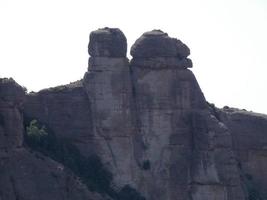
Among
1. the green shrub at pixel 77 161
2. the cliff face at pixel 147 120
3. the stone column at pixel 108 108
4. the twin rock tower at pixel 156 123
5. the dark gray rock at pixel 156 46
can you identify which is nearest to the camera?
the green shrub at pixel 77 161

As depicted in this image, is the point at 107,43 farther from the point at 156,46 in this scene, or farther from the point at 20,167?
the point at 20,167

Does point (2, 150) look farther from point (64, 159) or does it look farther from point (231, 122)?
point (231, 122)

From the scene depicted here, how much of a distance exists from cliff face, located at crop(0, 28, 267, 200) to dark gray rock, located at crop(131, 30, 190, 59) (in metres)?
0.07

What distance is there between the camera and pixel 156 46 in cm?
12344

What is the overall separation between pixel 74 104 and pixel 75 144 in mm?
2784

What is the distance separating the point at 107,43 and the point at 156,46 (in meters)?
3.95

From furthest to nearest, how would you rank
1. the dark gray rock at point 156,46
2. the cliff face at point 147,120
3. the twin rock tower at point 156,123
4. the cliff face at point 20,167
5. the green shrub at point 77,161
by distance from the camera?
the dark gray rock at point 156,46 → the twin rock tower at point 156,123 → the cliff face at point 147,120 → the green shrub at point 77,161 → the cliff face at point 20,167

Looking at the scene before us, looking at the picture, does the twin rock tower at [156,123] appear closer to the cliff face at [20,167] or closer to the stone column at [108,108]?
the stone column at [108,108]

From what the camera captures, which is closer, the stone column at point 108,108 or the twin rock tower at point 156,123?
the stone column at point 108,108

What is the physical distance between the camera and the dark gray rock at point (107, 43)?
12131cm

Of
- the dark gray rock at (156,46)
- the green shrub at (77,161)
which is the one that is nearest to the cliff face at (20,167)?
the green shrub at (77,161)

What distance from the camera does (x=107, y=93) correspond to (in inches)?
4783

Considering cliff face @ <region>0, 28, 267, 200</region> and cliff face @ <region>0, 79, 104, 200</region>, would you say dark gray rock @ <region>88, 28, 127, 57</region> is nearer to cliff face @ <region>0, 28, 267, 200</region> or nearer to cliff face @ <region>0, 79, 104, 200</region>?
cliff face @ <region>0, 28, 267, 200</region>

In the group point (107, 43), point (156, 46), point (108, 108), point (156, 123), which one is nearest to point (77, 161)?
point (108, 108)
